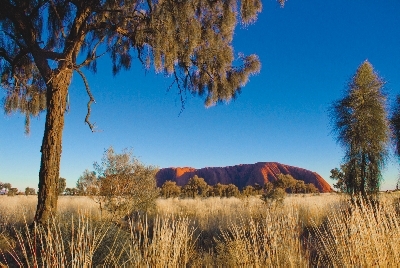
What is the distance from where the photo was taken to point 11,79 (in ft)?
27.9

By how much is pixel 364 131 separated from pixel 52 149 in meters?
10.6

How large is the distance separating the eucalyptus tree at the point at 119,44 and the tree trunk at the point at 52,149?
2 cm

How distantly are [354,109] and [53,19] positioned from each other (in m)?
10.5

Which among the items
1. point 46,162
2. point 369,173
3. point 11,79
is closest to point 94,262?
point 46,162

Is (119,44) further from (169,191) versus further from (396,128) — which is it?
(169,191)

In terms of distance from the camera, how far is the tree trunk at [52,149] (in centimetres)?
652

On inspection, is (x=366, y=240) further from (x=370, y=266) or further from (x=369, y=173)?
(x=369, y=173)

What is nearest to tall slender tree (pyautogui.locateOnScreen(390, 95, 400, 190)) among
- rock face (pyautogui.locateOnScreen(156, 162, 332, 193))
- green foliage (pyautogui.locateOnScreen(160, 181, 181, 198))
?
green foliage (pyautogui.locateOnScreen(160, 181, 181, 198))

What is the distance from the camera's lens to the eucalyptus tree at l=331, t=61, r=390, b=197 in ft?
41.9

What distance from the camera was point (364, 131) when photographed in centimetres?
1277

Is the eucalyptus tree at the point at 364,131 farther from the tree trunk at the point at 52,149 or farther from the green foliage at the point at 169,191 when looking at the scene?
the green foliage at the point at 169,191

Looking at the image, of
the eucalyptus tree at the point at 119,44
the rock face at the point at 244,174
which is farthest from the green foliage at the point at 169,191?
the rock face at the point at 244,174

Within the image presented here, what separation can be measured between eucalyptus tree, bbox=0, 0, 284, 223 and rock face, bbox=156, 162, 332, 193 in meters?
86.2

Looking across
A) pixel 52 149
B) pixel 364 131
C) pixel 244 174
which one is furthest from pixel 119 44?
pixel 244 174
